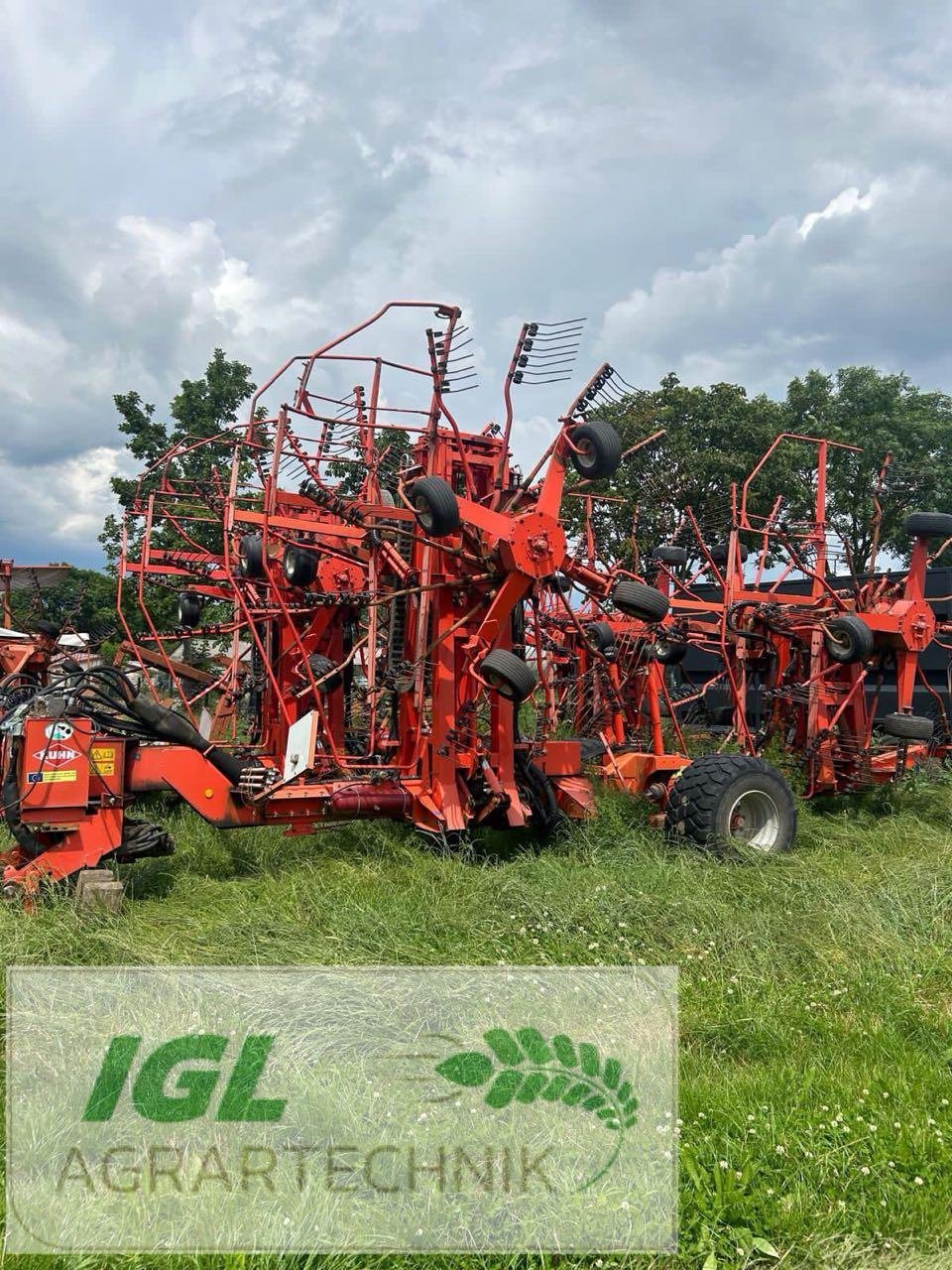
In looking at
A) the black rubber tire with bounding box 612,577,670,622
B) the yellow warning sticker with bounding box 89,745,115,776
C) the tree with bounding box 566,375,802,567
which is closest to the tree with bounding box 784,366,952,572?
the tree with bounding box 566,375,802,567

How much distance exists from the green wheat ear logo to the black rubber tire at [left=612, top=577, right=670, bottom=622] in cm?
323

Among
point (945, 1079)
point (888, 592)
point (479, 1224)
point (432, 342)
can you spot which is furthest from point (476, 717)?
point (888, 592)

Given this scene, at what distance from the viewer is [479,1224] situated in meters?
2.60

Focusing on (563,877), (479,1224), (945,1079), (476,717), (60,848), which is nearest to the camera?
(479,1224)

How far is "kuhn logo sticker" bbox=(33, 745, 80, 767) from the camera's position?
209 inches

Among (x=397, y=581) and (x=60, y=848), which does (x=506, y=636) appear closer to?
(x=397, y=581)

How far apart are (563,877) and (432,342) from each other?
372 cm

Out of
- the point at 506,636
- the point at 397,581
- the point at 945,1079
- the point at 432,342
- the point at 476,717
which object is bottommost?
the point at 945,1079

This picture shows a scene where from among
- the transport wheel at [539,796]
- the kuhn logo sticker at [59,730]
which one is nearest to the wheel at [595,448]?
the transport wheel at [539,796]

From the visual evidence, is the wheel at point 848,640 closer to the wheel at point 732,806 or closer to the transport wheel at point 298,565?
the wheel at point 732,806

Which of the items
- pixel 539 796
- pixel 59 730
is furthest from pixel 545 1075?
pixel 539 796

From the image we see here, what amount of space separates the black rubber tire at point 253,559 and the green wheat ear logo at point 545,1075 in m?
5.39

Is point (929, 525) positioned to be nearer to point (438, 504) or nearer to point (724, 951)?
point (438, 504)

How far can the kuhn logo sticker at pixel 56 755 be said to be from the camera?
209 inches
